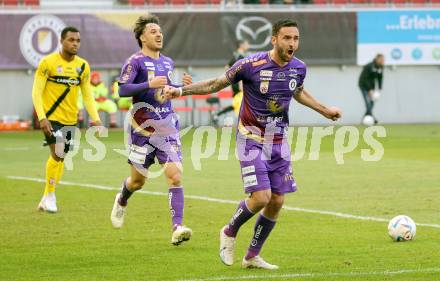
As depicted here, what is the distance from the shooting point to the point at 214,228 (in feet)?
44.1

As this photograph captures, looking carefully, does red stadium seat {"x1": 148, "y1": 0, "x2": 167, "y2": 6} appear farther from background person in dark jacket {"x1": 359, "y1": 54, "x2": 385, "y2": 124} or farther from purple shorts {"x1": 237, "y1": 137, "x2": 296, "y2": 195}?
purple shorts {"x1": 237, "y1": 137, "x2": 296, "y2": 195}

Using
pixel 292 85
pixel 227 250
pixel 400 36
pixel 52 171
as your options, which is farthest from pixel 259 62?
pixel 400 36

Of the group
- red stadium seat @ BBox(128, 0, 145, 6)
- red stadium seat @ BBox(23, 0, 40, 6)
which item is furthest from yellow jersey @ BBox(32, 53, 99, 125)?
red stadium seat @ BBox(128, 0, 145, 6)

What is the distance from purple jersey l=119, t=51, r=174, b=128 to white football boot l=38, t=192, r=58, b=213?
2.98 metres

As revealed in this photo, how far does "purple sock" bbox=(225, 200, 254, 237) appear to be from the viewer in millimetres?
10492

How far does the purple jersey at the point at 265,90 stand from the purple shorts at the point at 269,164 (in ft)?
0.27

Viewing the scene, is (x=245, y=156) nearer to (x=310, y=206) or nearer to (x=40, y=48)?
(x=310, y=206)

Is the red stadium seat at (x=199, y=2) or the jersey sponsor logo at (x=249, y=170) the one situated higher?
the jersey sponsor logo at (x=249, y=170)

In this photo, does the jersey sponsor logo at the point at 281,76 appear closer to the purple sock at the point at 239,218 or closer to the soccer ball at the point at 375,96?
the purple sock at the point at 239,218

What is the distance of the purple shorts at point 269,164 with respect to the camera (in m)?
10.4

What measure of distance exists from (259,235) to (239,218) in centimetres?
25

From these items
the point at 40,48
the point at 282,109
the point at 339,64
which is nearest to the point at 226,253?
the point at 282,109

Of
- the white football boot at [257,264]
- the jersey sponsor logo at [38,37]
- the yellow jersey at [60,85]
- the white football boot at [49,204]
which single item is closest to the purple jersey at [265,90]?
the white football boot at [257,264]

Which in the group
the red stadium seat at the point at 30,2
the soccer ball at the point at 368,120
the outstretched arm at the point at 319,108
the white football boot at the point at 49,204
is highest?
the outstretched arm at the point at 319,108
